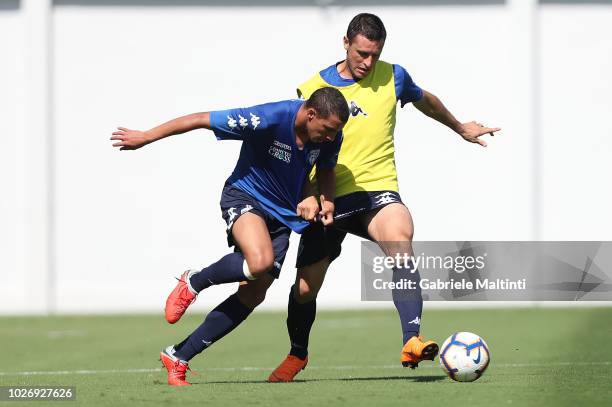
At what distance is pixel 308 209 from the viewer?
697cm

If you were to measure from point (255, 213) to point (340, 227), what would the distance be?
68cm

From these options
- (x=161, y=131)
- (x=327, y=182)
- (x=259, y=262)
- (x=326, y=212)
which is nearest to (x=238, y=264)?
(x=259, y=262)

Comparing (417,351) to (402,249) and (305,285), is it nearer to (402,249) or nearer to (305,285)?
(402,249)

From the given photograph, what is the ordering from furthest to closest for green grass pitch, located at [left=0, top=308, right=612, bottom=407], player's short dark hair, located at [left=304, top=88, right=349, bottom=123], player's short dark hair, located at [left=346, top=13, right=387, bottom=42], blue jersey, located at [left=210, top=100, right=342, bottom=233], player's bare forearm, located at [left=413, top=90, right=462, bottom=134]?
player's bare forearm, located at [left=413, top=90, right=462, bottom=134] < player's short dark hair, located at [left=346, top=13, right=387, bottom=42] < blue jersey, located at [left=210, top=100, right=342, bottom=233] < player's short dark hair, located at [left=304, top=88, right=349, bottom=123] < green grass pitch, located at [left=0, top=308, right=612, bottom=407]

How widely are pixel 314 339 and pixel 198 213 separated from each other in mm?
5633

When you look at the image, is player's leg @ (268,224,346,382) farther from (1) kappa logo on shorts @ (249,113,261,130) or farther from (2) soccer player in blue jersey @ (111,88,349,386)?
(1) kappa logo on shorts @ (249,113,261,130)

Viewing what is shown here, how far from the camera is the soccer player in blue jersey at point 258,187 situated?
6848 millimetres

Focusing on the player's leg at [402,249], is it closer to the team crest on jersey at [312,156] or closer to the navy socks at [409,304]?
the navy socks at [409,304]

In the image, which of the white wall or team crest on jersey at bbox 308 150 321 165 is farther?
the white wall

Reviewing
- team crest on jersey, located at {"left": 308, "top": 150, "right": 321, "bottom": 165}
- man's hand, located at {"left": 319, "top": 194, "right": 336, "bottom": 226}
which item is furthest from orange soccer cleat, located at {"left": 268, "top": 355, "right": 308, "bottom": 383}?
team crest on jersey, located at {"left": 308, "top": 150, "right": 321, "bottom": 165}

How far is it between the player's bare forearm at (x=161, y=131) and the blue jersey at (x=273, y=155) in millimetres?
78

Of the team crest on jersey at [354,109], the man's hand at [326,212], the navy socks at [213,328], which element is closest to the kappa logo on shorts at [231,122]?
the man's hand at [326,212]

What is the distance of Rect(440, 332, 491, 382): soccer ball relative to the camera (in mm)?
6770

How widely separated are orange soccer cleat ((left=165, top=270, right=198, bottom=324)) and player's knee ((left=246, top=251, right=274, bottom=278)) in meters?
0.47
